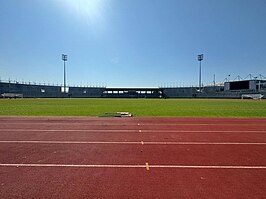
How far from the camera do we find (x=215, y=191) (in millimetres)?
4836

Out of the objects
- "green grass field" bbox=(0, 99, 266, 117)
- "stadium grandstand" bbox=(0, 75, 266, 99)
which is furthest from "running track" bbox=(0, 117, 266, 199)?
"stadium grandstand" bbox=(0, 75, 266, 99)


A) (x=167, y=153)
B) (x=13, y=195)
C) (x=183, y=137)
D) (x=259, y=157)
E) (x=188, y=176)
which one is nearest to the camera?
(x=13, y=195)

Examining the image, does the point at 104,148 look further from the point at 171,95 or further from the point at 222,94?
the point at 171,95

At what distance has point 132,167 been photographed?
6.43 m

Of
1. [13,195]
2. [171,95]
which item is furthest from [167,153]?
[171,95]

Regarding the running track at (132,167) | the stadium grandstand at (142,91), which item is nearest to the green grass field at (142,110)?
the running track at (132,167)

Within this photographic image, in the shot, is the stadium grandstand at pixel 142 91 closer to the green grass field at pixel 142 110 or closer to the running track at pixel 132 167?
the green grass field at pixel 142 110

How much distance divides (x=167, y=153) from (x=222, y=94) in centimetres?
10571

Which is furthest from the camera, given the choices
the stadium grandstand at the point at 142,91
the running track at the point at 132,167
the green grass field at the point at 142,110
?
the stadium grandstand at the point at 142,91

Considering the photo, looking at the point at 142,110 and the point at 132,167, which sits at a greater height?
the point at 142,110

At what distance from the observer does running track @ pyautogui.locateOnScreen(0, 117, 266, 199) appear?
483cm

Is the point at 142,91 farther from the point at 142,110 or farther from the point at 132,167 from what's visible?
the point at 132,167

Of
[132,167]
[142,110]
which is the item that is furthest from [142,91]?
[132,167]

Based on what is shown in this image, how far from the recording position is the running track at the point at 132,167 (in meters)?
4.83
